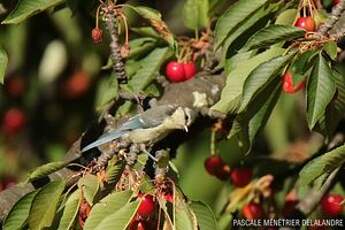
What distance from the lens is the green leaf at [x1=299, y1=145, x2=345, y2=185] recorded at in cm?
135

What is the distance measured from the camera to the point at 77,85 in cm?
331

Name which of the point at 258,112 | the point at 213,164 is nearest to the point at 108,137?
the point at 258,112

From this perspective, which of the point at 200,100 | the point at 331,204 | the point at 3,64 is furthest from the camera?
the point at 331,204

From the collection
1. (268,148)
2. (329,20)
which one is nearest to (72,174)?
(329,20)

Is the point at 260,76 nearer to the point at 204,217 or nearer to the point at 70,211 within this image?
the point at 204,217

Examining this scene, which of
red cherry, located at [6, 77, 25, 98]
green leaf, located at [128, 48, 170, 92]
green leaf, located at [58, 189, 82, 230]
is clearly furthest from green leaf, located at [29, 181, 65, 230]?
red cherry, located at [6, 77, 25, 98]

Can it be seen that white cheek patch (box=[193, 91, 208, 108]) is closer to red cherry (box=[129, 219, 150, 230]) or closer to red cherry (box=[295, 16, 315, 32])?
red cherry (box=[295, 16, 315, 32])

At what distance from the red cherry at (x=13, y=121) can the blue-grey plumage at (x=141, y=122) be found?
1762mm

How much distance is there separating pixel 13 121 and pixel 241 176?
1398 mm

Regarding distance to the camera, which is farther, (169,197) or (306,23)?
(306,23)

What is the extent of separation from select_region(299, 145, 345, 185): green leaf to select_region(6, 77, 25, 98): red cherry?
1969mm

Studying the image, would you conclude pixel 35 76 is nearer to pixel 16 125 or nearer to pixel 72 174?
pixel 16 125

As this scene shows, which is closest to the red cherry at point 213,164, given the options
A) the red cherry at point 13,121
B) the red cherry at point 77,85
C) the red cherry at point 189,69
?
the red cherry at point 189,69

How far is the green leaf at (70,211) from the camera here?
1.35 metres
